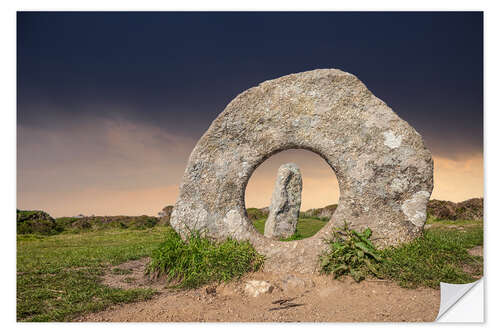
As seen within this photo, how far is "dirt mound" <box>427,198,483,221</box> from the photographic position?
40.2 ft

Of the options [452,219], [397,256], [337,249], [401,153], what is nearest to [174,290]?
[337,249]

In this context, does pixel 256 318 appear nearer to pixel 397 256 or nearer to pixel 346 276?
pixel 346 276

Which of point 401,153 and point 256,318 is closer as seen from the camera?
point 256,318

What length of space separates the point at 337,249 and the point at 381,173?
4.92 feet

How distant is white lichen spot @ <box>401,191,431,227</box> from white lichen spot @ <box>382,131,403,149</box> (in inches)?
36.3

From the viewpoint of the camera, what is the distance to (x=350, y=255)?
5.96m

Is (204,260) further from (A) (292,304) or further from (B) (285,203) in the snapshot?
(B) (285,203)

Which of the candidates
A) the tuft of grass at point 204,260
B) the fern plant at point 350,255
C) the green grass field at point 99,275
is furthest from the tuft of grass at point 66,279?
the fern plant at point 350,255

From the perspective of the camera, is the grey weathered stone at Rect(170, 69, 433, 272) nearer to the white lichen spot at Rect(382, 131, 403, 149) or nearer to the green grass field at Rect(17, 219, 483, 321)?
the white lichen spot at Rect(382, 131, 403, 149)

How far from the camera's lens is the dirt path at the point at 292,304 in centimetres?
488

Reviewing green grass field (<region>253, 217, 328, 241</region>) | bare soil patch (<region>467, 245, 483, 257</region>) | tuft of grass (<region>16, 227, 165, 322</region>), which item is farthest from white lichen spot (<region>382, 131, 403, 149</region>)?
green grass field (<region>253, 217, 328, 241</region>)

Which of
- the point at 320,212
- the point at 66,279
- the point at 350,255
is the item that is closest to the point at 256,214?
→ the point at 320,212

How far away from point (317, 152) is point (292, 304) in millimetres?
2598

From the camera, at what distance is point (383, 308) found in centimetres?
492
